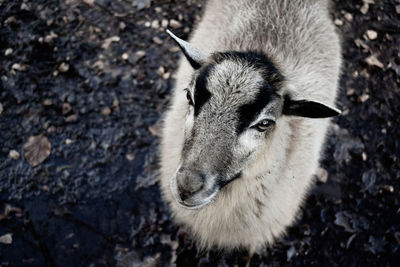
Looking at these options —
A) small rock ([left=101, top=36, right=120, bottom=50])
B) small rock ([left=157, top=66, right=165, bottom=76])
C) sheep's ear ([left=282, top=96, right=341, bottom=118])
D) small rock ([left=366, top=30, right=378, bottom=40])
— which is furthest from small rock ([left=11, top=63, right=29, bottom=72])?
small rock ([left=366, top=30, right=378, bottom=40])

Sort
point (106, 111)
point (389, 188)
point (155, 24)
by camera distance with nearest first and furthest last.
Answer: point (389, 188) → point (106, 111) → point (155, 24)

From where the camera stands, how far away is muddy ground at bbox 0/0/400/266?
3.52 metres

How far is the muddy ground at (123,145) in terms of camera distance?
352 cm

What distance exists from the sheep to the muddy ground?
0.63 metres

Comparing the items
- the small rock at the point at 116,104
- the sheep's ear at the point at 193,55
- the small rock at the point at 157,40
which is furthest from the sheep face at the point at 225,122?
the small rock at the point at 157,40

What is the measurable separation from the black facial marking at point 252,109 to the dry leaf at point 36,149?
2.71 metres

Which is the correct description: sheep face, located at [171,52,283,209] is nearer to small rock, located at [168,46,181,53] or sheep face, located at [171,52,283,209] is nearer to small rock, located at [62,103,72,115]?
small rock, located at [62,103,72,115]

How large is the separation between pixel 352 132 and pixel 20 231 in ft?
13.8

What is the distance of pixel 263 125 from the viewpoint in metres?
2.23

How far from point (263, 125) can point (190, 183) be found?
2.12 feet

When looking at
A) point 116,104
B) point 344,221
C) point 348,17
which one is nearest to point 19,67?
point 116,104

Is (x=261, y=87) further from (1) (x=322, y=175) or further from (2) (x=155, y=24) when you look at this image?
(2) (x=155, y=24)

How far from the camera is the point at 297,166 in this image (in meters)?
Result: 3.08

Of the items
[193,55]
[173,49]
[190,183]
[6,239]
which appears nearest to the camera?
[190,183]
